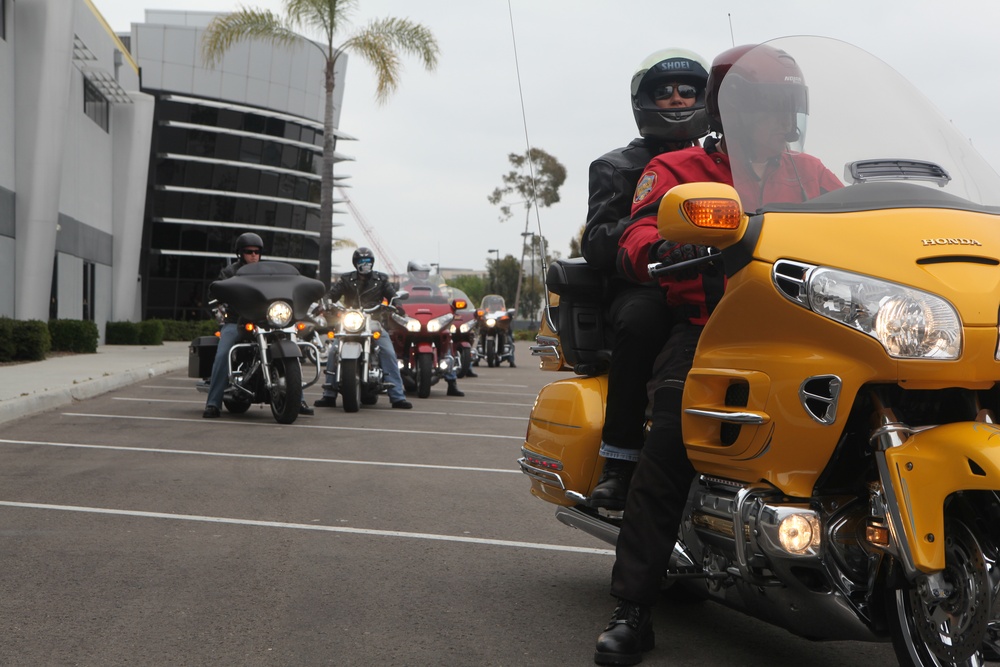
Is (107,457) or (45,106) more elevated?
(45,106)

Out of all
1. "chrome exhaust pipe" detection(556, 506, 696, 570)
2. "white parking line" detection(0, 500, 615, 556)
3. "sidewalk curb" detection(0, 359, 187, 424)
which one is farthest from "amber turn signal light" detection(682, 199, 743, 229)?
"sidewalk curb" detection(0, 359, 187, 424)

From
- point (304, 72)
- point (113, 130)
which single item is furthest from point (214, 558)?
point (304, 72)

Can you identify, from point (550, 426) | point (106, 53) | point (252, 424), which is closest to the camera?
point (550, 426)

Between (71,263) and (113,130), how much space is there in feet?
25.8

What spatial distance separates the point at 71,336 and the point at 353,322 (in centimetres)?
1309

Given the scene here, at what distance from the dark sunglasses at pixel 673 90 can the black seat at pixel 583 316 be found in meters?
0.69

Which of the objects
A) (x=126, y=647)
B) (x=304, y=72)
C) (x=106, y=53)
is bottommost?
(x=126, y=647)

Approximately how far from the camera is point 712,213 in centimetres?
300

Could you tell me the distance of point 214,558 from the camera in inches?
195

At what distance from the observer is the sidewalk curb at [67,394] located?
10621 millimetres

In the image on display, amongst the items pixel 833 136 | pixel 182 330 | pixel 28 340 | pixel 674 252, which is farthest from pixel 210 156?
pixel 833 136

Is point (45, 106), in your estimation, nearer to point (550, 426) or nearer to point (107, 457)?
point (107, 457)

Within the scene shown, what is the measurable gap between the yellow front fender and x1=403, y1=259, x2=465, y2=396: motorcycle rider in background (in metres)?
12.3

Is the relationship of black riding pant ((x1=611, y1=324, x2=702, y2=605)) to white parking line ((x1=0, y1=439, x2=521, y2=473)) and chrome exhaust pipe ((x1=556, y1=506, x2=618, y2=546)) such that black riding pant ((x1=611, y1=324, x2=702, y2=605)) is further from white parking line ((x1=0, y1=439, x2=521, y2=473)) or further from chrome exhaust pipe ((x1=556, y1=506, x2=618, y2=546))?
white parking line ((x1=0, y1=439, x2=521, y2=473))
